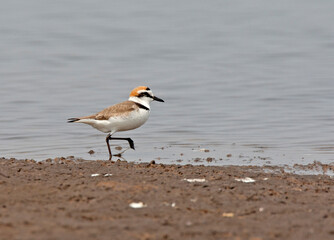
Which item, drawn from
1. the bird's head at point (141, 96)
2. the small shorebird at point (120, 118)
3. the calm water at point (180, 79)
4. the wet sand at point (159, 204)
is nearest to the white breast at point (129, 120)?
the small shorebird at point (120, 118)

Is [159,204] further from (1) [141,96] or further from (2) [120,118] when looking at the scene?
(1) [141,96]

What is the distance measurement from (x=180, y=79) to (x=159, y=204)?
A: 42.9 feet

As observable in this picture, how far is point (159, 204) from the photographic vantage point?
6.56 meters

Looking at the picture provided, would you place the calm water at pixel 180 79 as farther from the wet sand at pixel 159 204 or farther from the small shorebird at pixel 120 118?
the wet sand at pixel 159 204

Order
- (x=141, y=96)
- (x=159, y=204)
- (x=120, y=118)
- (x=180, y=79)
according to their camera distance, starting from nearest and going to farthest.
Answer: (x=159, y=204) < (x=120, y=118) < (x=141, y=96) < (x=180, y=79)

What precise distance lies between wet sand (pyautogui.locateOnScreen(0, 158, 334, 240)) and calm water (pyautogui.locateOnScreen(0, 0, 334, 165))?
2.71 metres

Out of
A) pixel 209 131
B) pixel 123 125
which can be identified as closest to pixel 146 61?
pixel 209 131

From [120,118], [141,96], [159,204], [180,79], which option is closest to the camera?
[159,204]

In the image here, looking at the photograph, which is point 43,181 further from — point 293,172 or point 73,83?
point 73,83

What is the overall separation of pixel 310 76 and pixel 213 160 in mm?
9452

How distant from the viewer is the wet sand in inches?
220

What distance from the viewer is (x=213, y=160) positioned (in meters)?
10.9

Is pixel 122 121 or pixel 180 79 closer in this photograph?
pixel 122 121

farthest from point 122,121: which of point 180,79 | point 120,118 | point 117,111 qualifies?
point 180,79
